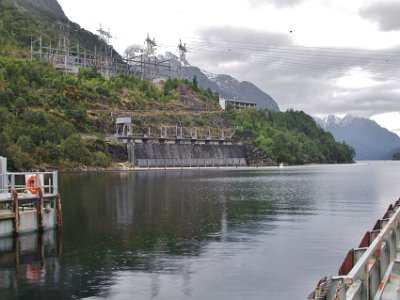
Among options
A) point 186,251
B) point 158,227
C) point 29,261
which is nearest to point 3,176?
point 29,261

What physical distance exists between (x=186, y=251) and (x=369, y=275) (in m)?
24.6

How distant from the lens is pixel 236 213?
62.3 metres

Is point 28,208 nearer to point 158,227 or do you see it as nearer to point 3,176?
point 3,176

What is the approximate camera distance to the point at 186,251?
37906 millimetres

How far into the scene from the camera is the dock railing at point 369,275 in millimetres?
12453

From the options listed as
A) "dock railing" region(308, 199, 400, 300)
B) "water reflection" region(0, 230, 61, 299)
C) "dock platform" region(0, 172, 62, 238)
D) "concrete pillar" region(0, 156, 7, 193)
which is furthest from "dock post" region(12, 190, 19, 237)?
"dock railing" region(308, 199, 400, 300)

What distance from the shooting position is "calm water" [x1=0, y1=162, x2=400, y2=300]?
27.7 meters

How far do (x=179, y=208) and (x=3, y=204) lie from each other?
26.6m

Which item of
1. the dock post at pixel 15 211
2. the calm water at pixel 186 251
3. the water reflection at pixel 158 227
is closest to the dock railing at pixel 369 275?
the calm water at pixel 186 251

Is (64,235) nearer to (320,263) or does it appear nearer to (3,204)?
(3,204)

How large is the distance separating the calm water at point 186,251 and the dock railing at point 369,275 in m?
8.92

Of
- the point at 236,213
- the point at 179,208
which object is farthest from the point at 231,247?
the point at 179,208

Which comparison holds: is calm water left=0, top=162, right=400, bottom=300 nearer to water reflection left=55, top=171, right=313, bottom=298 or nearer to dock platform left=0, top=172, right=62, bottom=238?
water reflection left=55, top=171, right=313, bottom=298

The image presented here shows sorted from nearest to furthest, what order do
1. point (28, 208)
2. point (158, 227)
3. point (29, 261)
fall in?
point (29, 261)
point (28, 208)
point (158, 227)
